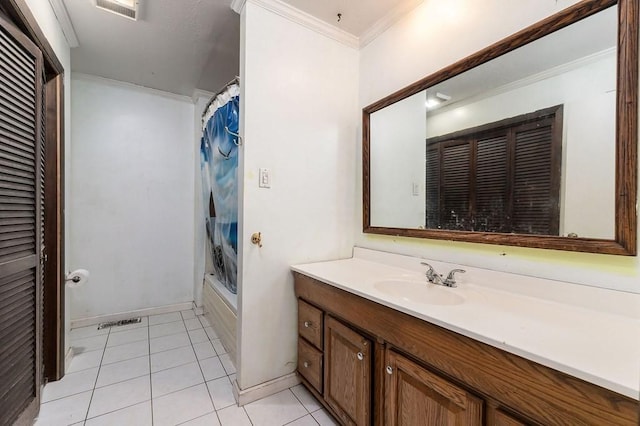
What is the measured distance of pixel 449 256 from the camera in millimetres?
1373

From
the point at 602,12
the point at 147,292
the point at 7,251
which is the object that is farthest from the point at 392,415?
the point at 147,292

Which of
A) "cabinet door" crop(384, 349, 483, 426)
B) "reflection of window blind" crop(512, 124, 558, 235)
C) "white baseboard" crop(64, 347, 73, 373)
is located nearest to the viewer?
"cabinet door" crop(384, 349, 483, 426)

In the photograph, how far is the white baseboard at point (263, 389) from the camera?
1.52 metres

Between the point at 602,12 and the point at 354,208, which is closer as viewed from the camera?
the point at 602,12

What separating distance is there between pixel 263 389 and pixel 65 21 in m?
2.60

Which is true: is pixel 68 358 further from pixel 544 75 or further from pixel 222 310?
pixel 544 75

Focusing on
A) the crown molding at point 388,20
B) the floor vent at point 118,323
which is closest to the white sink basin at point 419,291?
the crown molding at point 388,20

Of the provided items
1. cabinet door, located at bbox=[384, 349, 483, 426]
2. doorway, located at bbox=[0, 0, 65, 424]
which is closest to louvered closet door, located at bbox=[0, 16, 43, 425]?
doorway, located at bbox=[0, 0, 65, 424]

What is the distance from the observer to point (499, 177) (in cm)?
120

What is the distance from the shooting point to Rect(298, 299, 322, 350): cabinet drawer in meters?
1.46

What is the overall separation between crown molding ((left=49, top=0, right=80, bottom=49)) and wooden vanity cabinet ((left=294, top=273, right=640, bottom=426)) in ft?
7.12

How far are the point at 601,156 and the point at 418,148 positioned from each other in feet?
2.50

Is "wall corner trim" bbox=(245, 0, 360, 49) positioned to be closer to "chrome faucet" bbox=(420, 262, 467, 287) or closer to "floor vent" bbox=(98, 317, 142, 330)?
"chrome faucet" bbox=(420, 262, 467, 287)

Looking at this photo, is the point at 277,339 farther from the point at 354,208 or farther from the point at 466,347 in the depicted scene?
the point at 466,347
